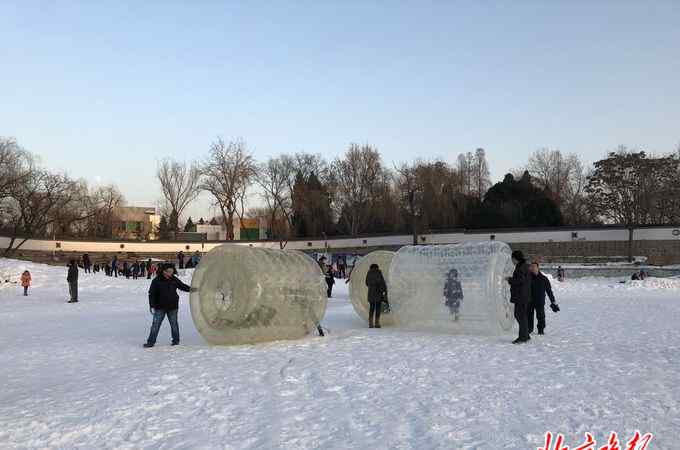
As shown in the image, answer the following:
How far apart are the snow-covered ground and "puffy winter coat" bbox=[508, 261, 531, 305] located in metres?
0.81

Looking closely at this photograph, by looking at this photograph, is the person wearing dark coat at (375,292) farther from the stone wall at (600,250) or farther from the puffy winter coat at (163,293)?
the stone wall at (600,250)

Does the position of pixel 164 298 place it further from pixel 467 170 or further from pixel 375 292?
pixel 467 170

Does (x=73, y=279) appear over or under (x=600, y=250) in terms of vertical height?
under

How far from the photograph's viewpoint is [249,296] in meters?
10.8

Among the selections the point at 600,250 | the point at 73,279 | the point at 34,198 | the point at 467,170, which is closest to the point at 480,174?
the point at 467,170

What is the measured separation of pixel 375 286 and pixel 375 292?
0.16 m

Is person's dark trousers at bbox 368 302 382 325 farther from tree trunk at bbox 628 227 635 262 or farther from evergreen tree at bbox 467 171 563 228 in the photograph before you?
evergreen tree at bbox 467 171 563 228

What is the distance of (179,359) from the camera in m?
9.68

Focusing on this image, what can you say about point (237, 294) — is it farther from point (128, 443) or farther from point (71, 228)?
point (71, 228)

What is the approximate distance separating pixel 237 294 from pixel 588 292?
20.9 metres

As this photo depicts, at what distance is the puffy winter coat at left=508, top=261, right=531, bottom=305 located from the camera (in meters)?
10.8

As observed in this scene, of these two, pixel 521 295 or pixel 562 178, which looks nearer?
pixel 521 295

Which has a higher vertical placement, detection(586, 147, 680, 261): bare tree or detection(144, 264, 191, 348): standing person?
detection(586, 147, 680, 261): bare tree

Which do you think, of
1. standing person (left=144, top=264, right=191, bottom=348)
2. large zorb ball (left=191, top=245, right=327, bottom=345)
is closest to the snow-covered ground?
large zorb ball (left=191, top=245, right=327, bottom=345)
